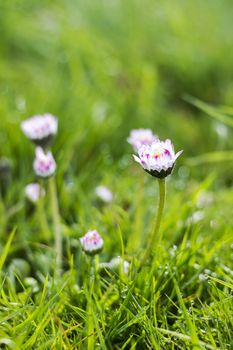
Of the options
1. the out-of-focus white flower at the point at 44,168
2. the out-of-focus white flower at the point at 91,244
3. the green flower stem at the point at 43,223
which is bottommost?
the green flower stem at the point at 43,223

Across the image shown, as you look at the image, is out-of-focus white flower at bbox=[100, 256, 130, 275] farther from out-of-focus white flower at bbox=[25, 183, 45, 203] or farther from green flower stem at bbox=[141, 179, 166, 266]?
out-of-focus white flower at bbox=[25, 183, 45, 203]

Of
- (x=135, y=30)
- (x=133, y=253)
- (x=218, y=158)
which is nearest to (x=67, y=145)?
(x=218, y=158)

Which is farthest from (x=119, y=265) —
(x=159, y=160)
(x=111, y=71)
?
(x=111, y=71)

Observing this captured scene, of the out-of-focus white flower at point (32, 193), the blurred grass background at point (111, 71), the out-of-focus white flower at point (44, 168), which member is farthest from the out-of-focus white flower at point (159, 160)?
the blurred grass background at point (111, 71)

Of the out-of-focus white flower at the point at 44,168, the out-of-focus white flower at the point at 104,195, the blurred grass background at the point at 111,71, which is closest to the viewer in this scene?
the out-of-focus white flower at the point at 44,168

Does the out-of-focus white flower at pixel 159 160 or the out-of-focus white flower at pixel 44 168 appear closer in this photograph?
the out-of-focus white flower at pixel 159 160

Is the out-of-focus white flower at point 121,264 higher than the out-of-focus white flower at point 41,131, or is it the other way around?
the out-of-focus white flower at point 41,131

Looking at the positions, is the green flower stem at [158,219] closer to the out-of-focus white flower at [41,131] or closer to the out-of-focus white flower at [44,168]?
the out-of-focus white flower at [44,168]

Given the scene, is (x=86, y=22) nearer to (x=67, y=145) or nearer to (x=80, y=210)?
(x=67, y=145)
